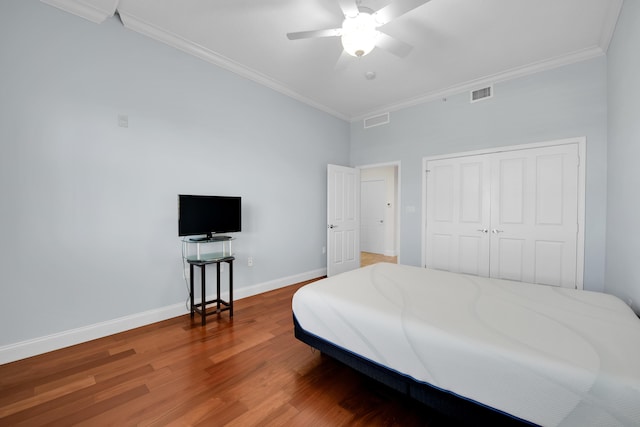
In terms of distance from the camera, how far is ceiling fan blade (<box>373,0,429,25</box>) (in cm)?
189

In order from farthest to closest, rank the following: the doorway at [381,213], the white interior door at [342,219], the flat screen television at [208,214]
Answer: the doorway at [381,213]
the white interior door at [342,219]
the flat screen television at [208,214]

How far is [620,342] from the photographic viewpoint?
1264 mm

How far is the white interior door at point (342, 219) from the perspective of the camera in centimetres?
465

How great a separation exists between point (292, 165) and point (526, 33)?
3.19 meters

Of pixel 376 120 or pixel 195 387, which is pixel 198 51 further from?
pixel 195 387

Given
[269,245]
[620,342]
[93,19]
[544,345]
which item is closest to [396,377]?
[544,345]

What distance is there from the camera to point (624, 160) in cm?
233

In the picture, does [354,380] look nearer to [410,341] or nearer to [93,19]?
[410,341]

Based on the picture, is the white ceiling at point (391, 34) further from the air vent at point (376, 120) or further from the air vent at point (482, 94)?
the air vent at point (376, 120)

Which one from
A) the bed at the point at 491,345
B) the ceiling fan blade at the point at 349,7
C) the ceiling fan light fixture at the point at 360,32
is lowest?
the bed at the point at 491,345

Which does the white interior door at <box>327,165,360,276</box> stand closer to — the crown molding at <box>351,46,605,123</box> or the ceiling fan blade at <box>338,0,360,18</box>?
the crown molding at <box>351,46,605,123</box>

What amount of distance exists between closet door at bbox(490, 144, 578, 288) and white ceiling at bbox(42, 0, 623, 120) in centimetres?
115

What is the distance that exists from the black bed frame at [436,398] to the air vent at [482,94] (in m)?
3.89

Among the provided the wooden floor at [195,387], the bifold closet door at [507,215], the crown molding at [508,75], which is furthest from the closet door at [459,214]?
the wooden floor at [195,387]
